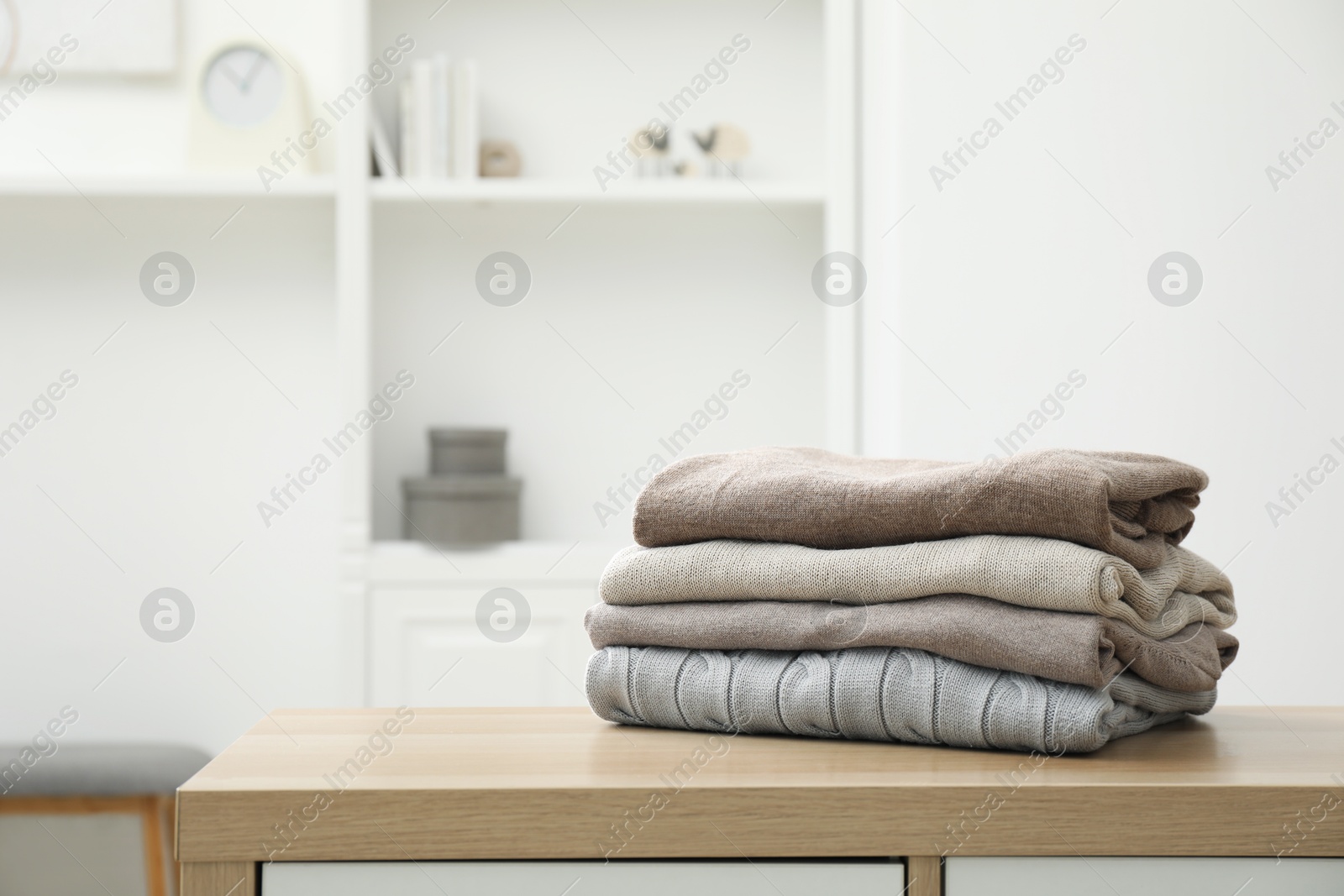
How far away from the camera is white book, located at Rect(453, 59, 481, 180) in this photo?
5.82 feet

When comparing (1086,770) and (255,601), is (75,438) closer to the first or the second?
(255,601)

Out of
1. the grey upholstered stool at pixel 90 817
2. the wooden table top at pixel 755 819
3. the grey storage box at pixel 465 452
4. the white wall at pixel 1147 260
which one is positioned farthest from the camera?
the grey storage box at pixel 465 452

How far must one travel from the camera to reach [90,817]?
67.6 inches

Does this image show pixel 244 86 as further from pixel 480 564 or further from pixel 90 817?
pixel 90 817

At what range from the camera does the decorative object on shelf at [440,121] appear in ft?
5.81

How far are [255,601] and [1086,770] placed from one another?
1705mm

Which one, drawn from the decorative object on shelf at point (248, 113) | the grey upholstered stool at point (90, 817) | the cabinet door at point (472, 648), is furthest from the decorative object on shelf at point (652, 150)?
the grey upholstered stool at point (90, 817)

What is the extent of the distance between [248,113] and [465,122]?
39 centimetres

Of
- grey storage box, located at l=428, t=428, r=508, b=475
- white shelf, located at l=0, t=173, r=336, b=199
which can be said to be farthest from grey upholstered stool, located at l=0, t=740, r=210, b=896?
white shelf, located at l=0, t=173, r=336, b=199

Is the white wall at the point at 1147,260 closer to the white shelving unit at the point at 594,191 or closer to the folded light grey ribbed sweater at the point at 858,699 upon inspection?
the white shelving unit at the point at 594,191

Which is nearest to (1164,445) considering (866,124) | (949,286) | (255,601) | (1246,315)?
(1246,315)

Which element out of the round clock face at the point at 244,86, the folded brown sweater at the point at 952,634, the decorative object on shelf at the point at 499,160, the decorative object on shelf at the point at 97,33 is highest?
the decorative object on shelf at the point at 97,33

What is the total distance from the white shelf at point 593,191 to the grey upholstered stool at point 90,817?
0.98 metres

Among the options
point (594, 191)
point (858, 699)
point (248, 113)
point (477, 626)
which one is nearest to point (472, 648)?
point (477, 626)
